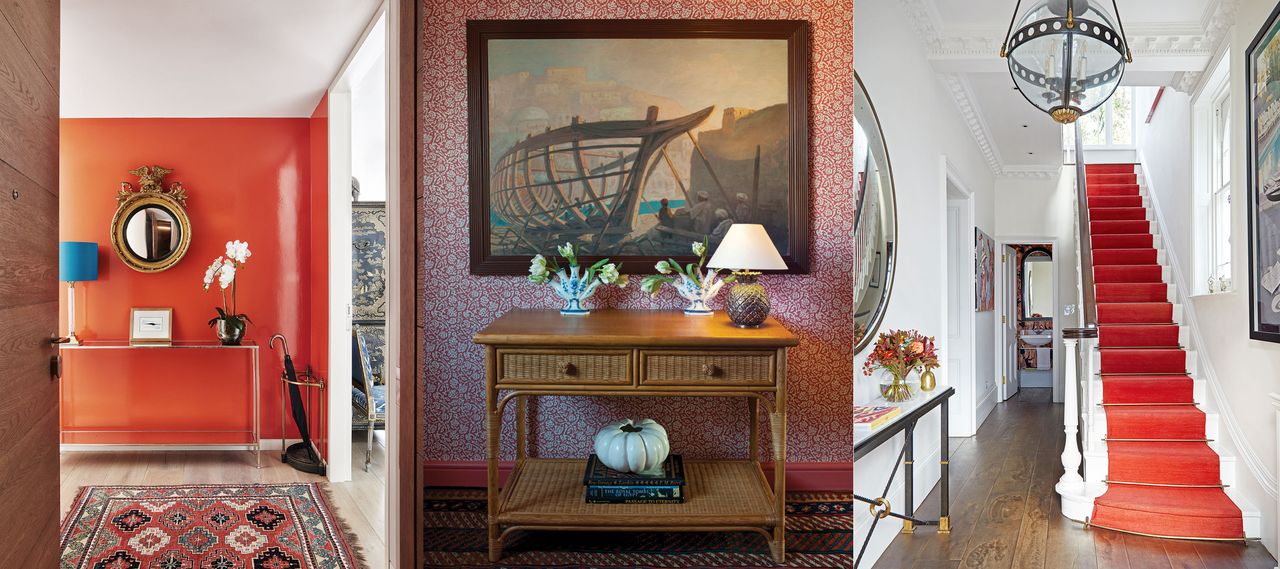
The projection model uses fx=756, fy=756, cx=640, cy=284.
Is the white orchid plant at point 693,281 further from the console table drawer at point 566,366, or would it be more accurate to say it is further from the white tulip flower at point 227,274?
the white tulip flower at point 227,274

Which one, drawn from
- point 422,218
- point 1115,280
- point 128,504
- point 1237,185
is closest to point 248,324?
point 128,504

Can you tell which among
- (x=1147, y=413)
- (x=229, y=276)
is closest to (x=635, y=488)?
(x=229, y=276)

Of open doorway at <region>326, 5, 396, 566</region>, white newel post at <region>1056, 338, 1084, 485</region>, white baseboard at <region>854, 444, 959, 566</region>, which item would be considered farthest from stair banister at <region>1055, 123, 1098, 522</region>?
open doorway at <region>326, 5, 396, 566</region>

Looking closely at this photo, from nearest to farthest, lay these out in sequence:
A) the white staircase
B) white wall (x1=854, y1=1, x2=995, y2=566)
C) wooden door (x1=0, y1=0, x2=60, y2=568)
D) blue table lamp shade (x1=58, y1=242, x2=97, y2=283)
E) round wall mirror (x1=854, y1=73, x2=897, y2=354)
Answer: wooden door (x1=0, y1=0, x2=60, y2=568) < round wall mirror (x1=854, y1=73, x2=897, y2=354) < white wall (x1=854, y1=1, x2=995, y2=566) < the white staircase < blue table lamp shade (x1=58, y1=242, x2=97, y2=283)

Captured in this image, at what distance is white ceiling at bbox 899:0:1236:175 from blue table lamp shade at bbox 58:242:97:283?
15.9ft

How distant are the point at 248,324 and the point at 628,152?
3615 mm

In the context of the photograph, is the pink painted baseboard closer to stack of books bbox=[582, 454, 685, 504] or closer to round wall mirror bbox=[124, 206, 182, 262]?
stack of books bbox=[582, 454, 685, 504]

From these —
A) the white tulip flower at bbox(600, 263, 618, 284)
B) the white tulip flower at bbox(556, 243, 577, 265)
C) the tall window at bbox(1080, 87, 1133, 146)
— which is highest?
the tall window at bbox(1080, 87, 1133, 146)

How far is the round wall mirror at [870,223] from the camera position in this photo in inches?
105

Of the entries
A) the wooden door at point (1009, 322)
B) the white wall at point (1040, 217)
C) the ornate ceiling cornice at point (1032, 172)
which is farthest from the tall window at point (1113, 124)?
the wooden door at point (1009, 322)

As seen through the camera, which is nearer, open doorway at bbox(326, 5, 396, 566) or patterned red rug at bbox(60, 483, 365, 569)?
patterned red rug at bbox(60, 483, 365, 569)

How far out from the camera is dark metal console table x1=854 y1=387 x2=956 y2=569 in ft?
8.25

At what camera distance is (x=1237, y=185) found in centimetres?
414

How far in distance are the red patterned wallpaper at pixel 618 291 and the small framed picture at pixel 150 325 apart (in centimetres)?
331
